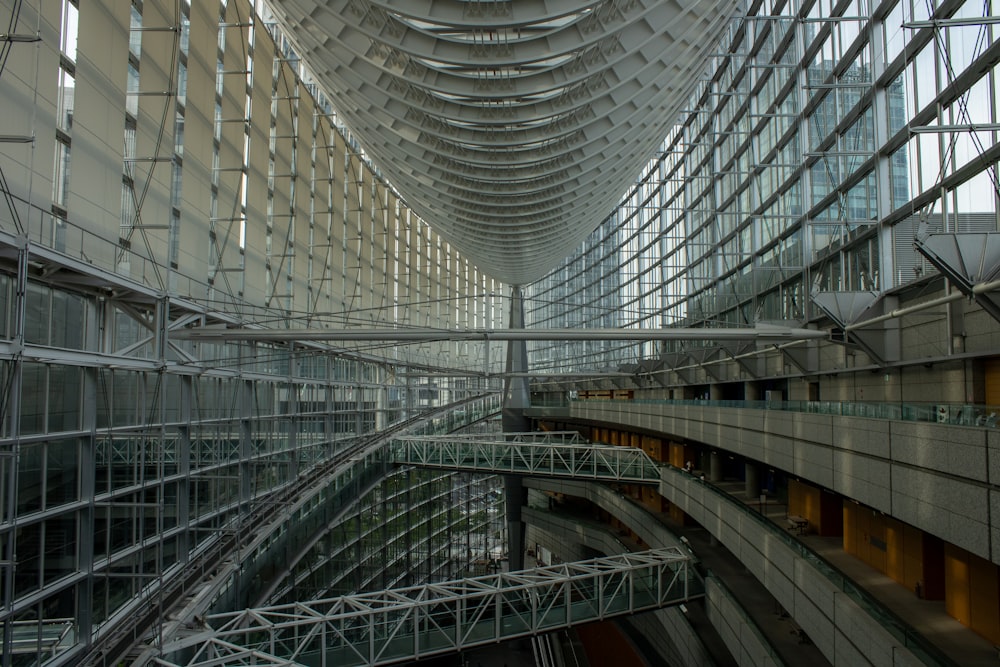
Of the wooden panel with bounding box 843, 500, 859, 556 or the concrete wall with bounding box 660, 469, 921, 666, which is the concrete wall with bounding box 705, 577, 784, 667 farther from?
the wooden panel with bounding box 843, 500, 859, 556

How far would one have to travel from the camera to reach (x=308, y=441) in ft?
89.1

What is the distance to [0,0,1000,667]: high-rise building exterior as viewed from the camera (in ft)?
35.9

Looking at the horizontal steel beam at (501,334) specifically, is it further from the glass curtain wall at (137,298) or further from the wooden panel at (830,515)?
the wooden panel at (830,515)

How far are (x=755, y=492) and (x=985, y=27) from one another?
15.3 m

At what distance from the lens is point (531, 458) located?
106 ft

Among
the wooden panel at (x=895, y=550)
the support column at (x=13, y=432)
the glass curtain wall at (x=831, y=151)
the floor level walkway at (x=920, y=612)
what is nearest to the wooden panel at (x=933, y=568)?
the floor level walkway at (x=920, y=612)

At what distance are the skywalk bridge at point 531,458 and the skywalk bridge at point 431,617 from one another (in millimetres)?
5901

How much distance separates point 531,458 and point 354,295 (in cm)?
1050

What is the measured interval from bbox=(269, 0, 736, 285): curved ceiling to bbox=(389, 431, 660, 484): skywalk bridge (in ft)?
35.2

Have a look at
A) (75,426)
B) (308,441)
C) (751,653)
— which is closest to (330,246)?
(308,441)

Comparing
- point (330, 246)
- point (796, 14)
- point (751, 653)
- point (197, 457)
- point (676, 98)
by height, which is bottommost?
point (751, 653)

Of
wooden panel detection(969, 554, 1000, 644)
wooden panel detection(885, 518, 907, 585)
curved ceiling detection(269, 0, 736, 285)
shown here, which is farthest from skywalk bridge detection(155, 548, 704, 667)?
curved ceiling detection(269, 0, 736, 285)

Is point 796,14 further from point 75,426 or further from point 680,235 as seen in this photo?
point 75,426

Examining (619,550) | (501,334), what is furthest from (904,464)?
(619,550)
